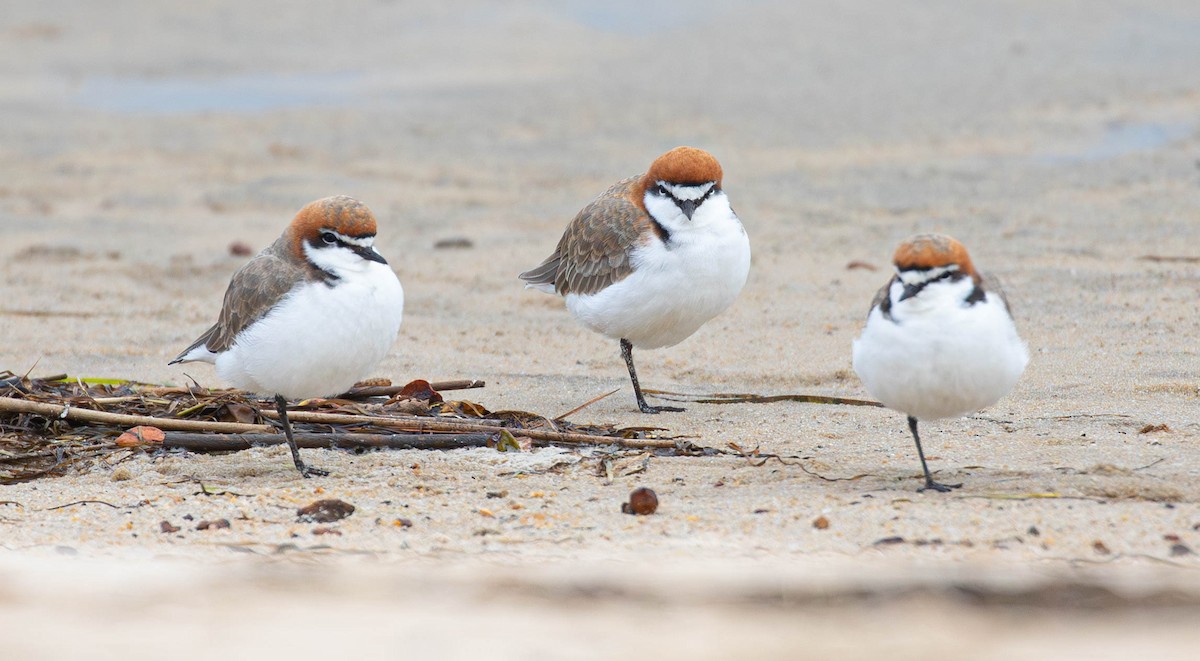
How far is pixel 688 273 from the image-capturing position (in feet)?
22.1

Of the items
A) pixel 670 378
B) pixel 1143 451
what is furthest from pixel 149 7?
pixel 1143 451

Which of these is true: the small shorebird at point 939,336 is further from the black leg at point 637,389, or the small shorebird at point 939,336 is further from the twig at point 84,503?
the twig at point 84,503

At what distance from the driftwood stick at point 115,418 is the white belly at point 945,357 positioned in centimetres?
273

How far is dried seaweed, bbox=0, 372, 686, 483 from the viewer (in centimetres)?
590

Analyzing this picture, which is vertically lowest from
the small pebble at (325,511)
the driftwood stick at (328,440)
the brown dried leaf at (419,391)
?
the small pebble at (325,511)

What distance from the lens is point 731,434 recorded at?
6.22m

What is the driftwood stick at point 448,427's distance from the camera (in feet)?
19.7

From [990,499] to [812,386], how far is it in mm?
2472

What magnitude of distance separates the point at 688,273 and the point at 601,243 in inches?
25.0

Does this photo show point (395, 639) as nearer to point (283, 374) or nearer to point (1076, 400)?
point (283, 374)

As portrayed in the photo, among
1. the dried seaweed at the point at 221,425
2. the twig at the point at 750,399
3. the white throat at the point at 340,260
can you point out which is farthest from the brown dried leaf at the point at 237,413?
the twig at the point at 750,399

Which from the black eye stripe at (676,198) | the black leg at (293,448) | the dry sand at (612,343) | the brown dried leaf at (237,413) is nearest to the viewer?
the dry sand at (612,343)

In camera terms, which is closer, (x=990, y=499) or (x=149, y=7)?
(x=990, y=499)

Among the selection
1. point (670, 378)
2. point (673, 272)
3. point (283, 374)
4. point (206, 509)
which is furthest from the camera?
point (670, 378)
